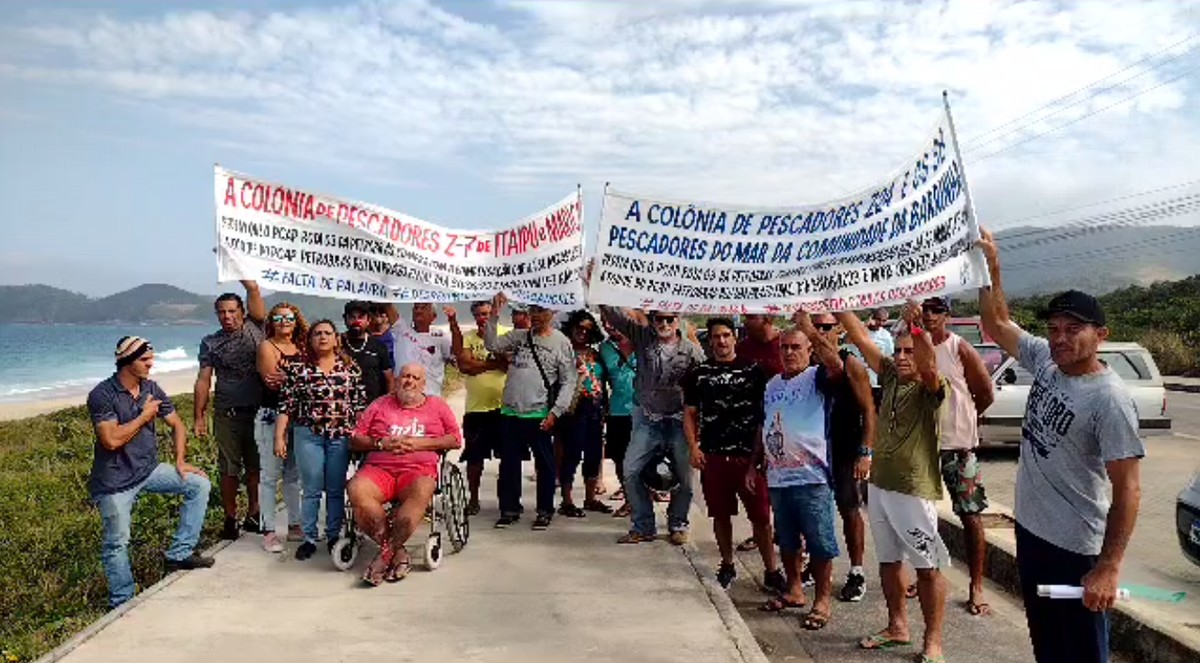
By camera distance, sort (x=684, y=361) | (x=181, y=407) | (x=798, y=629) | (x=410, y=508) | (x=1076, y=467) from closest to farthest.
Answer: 1. (x=1076, y=467)
2. (x=798, y=629)
3. (x=410, y=508)
4. (x=684, y=361)
5. (x=181, y=407)

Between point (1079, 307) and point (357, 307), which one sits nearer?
point (1079, 307)

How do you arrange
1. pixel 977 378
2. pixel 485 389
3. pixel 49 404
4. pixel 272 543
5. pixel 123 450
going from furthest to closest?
pixel 49 404
pixel 485 389
pixel 272 543
pixel 123 450
pixel 977 378

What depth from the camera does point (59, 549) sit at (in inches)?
312

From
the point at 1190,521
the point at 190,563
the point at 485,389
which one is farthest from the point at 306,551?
the point at 1190,521

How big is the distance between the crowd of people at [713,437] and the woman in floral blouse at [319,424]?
0.02 meters

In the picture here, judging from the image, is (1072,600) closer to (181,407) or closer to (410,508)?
(410,508)

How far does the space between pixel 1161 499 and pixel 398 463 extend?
7.51 meters

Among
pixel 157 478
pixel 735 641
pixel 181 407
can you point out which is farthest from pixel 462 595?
pixel 181 407

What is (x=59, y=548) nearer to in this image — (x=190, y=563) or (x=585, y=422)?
(x=190, y=563)

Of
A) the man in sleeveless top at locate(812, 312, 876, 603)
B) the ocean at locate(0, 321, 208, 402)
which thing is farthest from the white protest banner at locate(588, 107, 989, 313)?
the ocean at locate(0, 321, 208, 402)

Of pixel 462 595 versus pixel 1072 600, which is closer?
pixel 1072 600

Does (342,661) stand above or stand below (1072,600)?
below

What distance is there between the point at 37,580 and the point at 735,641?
5.44m

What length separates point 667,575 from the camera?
607cm
